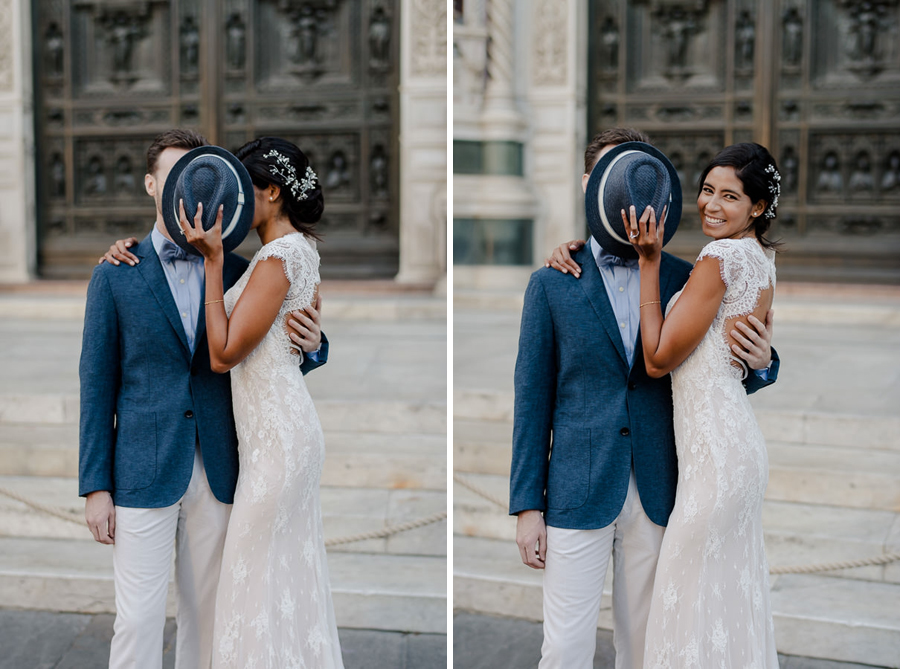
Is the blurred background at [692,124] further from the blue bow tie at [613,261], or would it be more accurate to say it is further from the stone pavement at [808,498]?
the blue bow tie at [613,261]

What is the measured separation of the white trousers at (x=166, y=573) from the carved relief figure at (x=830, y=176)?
282 inches

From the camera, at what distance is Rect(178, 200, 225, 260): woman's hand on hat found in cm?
215

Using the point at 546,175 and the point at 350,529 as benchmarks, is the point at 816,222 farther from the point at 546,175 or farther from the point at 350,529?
the point at 350,529

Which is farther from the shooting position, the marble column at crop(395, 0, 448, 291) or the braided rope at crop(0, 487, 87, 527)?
the marble column at crop(395, 0, 448, 291)

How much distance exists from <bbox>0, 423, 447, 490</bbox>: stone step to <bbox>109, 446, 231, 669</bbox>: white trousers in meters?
1.98

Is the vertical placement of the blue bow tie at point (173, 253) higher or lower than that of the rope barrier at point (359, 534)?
higher

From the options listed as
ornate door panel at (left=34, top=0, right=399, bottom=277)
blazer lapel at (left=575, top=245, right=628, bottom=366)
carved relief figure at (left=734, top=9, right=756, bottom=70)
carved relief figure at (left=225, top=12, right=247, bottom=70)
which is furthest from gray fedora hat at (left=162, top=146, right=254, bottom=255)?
carved relief figure at (left=734, top=9, right=756, bottom=70)

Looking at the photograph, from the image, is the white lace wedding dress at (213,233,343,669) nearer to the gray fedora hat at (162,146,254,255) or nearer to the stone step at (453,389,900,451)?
the gray fedora hat at (162,146,254,255)

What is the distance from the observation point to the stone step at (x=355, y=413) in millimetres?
4980

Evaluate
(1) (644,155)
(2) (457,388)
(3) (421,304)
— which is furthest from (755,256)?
(3) (421,304)

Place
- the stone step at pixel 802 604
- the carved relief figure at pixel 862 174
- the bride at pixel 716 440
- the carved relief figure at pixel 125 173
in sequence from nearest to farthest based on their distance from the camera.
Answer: the bride at pixel 716 440, the stone step at pixel 802 604, the carved relief figure at pixel 862 174, the carved relief figure at pixel 125 173

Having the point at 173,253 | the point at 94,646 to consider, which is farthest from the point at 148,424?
the point at 94,646

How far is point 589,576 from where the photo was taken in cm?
225

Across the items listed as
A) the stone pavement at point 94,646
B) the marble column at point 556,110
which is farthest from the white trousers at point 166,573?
the marble column at point 556,110
